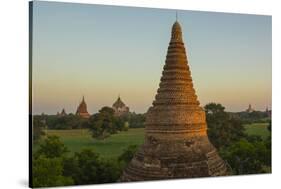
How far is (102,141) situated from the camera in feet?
23.6

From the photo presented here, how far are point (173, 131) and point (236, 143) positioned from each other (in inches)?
39.7

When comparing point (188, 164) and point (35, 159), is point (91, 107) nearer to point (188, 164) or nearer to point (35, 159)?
point (35, 159)

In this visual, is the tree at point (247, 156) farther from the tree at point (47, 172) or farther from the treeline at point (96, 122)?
the tree at point (47, 172)

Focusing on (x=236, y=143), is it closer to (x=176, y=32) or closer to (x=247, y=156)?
(x=247, y=156)

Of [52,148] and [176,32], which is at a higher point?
[176,32]

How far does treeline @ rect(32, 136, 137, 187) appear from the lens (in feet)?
22.7

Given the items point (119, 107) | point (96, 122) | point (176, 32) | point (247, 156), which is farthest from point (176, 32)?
point (247, 156)

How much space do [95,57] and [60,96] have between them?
65 cm

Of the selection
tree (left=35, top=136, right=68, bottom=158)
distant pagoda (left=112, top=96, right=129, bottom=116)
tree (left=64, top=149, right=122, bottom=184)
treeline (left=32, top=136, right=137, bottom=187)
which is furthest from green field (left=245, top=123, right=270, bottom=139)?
tree (left=35, top=136, right=68, bottom=158)

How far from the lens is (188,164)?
7.54 m

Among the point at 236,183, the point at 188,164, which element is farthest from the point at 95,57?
the point at 236,183

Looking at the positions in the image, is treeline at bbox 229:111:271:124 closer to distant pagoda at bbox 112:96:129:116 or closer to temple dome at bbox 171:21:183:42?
temple dome at bbox 171:21:183:42

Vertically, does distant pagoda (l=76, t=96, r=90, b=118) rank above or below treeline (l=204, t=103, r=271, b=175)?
above

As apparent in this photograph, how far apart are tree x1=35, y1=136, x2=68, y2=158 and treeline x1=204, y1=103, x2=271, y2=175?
1.99 metres
